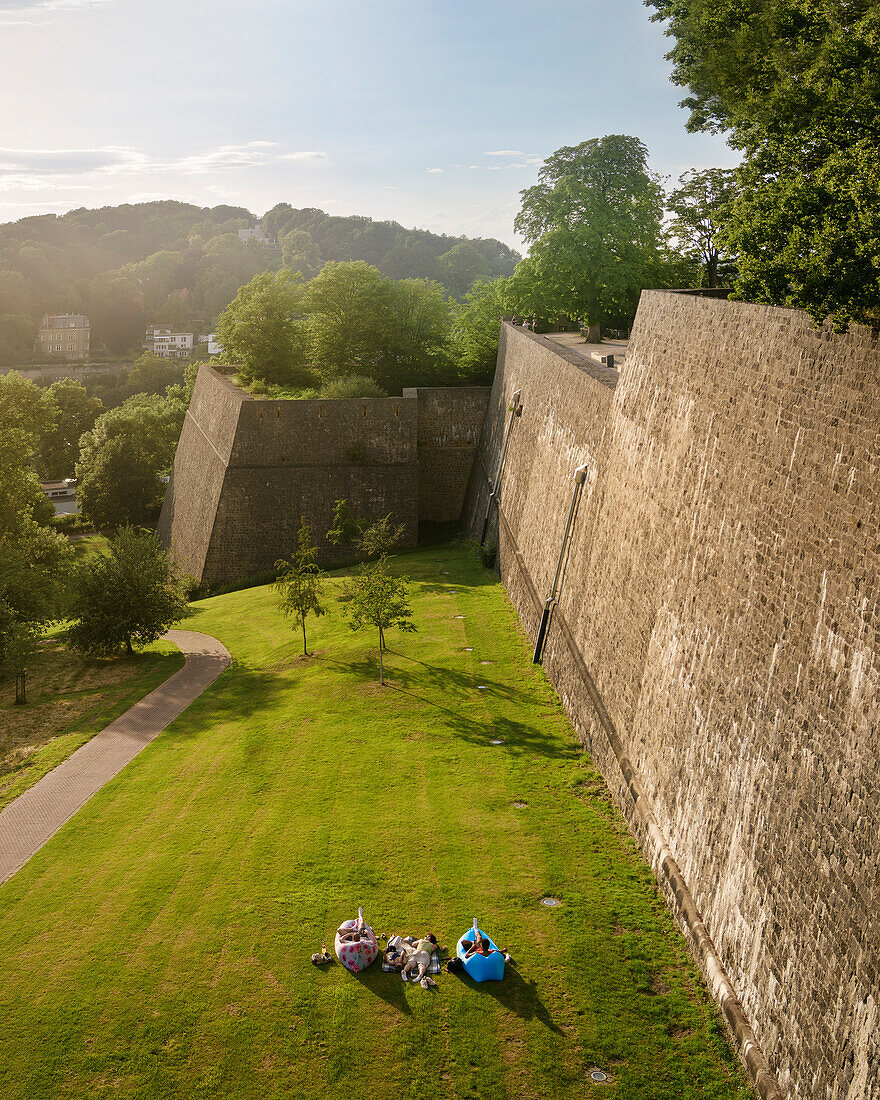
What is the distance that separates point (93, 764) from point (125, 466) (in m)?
30.7

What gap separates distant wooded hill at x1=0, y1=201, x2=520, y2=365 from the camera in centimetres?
10769

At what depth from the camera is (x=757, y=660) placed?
7266mm

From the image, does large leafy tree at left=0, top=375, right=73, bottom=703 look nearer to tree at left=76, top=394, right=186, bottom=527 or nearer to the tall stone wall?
tree at left=76, top=394, right=186, bottom=527

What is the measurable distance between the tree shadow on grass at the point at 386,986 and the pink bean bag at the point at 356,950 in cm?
9

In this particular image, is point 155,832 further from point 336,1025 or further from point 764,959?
point 764,959

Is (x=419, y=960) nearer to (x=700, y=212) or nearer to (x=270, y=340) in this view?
(x=700, y=212)

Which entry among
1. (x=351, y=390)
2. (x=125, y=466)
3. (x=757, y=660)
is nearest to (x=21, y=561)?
(x=351, y=390)

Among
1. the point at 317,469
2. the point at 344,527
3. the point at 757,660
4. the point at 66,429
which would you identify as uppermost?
the point at 757,660

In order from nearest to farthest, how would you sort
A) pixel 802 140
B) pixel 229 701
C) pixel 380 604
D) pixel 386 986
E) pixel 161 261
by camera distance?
1. pixel 386 986
2. pixel 802 140
3. pixel 380 604
4. pixel 229 701
5. pixel 161 261

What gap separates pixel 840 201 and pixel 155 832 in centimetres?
1150

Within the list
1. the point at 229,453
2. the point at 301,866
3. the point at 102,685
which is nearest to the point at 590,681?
the point at 301,866

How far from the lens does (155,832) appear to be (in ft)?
39.3

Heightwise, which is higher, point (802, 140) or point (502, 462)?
point (802, 140)

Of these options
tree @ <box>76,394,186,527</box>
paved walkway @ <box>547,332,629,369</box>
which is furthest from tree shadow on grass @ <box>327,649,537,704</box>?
tree @ <box>76,394,186,527</box>
